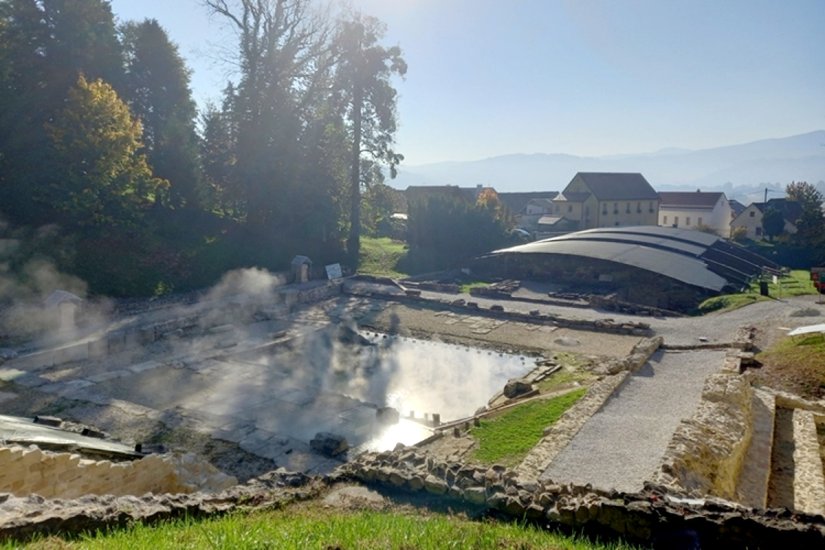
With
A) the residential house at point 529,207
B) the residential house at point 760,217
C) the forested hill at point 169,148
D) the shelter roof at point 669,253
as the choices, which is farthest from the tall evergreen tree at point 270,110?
the residential house at point 760,217

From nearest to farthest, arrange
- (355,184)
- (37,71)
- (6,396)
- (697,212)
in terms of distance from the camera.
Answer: (6,396), (37,71), (355,184), (697,212)

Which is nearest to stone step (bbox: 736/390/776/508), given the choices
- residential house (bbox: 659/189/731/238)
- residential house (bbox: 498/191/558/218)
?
residential house (bbox: 498/191/558/218)

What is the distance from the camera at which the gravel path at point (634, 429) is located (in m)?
8.88

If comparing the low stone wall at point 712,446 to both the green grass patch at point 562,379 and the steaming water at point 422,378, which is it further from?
the steaming water at point 422,378

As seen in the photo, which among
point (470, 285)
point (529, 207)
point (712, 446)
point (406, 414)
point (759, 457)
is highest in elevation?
point (529, 207)

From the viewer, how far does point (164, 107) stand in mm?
32219

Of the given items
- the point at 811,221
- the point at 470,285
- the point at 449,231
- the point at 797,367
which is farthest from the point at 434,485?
the point at 811,221

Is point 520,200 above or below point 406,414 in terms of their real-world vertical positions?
above

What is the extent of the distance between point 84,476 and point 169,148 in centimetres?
2630

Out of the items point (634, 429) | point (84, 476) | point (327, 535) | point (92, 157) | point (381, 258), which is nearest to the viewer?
point (327, 535)

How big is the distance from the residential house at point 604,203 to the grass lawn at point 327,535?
4899 cm

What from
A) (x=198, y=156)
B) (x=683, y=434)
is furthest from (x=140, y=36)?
(x=683, y=434)

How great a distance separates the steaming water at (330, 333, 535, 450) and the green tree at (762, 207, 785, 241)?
141 feet

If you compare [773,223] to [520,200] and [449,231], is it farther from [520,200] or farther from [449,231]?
[449,231]
